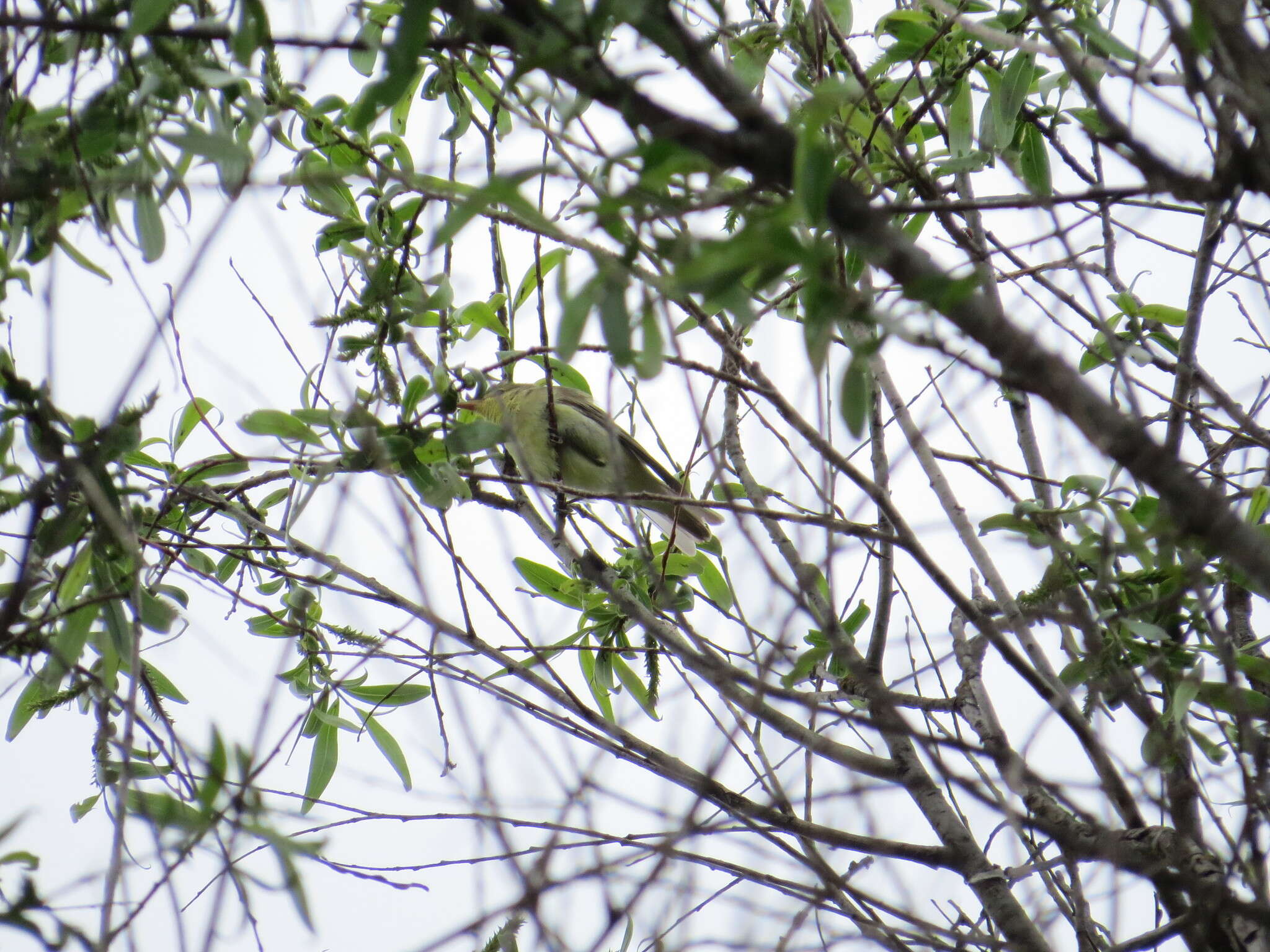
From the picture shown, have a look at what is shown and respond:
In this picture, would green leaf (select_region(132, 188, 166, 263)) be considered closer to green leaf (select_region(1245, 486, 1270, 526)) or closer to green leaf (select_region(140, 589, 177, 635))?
green leaf (select_region(140, 589, 177, 635))

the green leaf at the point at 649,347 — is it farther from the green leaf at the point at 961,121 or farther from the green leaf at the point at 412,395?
the green leaf at the point at 961,121

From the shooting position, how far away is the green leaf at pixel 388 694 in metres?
2.87

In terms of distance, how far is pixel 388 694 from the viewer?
9.36 ft

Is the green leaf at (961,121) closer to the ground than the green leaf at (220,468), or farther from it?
farther from it

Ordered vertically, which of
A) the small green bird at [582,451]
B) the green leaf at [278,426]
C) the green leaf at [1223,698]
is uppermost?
the small green bird at [582,451]

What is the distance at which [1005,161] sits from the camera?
3098 millimetres

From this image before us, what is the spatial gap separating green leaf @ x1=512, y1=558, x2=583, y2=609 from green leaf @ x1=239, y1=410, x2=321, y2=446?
1.10m

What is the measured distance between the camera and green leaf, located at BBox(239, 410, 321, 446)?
224cm

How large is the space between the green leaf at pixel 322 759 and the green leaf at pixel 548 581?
71cm

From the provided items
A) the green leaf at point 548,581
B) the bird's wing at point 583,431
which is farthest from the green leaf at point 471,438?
the bird's wing at point 583,431

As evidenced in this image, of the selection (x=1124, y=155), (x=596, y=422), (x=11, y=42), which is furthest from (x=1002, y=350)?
(x=596, y=422)

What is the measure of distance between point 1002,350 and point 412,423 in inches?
51.8

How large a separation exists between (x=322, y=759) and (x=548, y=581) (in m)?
0.80

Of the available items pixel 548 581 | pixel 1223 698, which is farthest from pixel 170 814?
pixel 548 581
